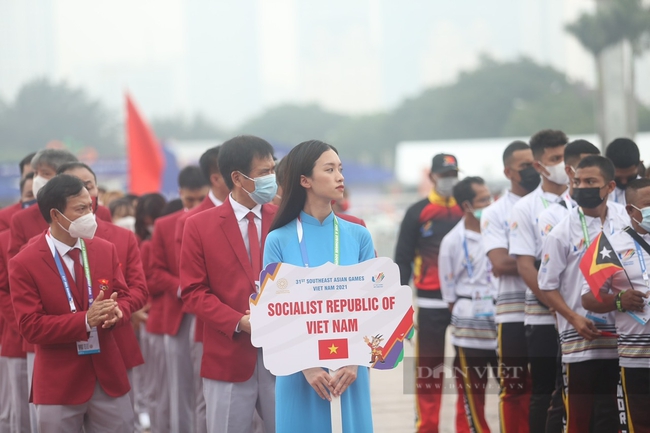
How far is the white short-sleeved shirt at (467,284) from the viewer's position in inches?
276

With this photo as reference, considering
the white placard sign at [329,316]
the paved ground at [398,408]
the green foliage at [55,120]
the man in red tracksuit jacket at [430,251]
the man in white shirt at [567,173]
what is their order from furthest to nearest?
the green foliage at [55,120] < the paved ground at [398,408] < the man in red tracksuit jacket at [430,251] < the man in white shirt at [567,173] < the white placard sign at [329,316]

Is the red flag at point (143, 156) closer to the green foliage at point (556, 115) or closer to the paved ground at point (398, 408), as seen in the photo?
the paved ground at point (398, 408)

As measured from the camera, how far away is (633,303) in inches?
200

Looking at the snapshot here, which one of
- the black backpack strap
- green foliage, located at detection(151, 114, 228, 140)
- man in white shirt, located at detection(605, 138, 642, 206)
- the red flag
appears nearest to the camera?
the black backpack strap

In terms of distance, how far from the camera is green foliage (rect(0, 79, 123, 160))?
10500cm

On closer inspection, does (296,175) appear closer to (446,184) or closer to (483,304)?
(483,304)

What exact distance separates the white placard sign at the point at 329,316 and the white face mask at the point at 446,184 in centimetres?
374

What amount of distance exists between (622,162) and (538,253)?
906mm

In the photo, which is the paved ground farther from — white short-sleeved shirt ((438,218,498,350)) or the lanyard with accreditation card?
the lanyard with accreditation card

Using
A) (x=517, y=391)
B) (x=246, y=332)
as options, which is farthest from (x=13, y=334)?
(x=517, y=391)

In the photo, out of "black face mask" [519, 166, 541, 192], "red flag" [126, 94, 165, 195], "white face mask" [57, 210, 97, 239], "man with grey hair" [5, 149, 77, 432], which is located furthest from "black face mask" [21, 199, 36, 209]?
"red flag" [126, 94, 165, 195]

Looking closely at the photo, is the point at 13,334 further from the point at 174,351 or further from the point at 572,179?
the point at 572,179

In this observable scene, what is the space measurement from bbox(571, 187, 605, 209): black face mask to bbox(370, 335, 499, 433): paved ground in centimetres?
293

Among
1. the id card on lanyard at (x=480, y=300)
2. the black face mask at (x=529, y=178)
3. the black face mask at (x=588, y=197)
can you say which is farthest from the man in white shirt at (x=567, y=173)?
the id card on lanyard at (x=480, y=300)
